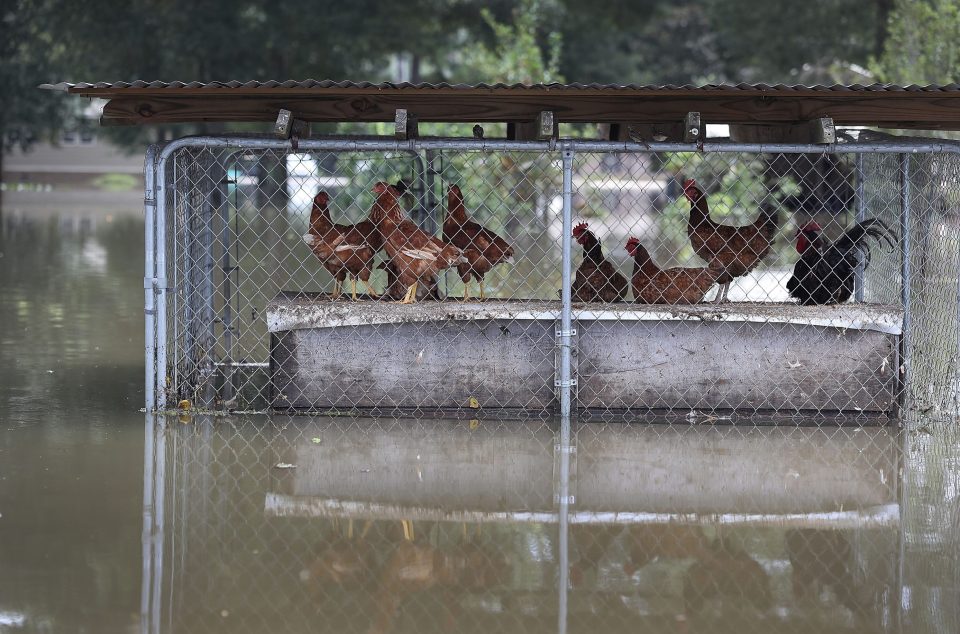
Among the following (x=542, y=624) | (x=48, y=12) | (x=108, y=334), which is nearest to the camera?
(x=542, y=624)

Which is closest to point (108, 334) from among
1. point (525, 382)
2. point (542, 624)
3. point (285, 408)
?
point (285, 408)

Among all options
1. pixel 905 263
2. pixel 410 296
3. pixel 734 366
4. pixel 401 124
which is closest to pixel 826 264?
pixel 905 263

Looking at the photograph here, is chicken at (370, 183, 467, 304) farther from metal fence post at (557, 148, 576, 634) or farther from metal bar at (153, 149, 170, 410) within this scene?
metal bar at (153, 149, 170, 410)

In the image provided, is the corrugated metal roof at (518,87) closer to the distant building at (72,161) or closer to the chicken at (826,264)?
the chicken at (826,264)

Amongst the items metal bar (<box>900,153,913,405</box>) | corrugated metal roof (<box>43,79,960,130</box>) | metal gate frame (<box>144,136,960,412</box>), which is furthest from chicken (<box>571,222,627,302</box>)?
metal bar (<box>900,153,913,405</box>)

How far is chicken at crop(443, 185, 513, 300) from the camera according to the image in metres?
8.55

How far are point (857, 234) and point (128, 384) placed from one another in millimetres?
5537

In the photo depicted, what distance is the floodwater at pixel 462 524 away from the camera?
15.4 ft

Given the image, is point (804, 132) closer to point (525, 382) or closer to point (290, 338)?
Answer: point (525, 382)

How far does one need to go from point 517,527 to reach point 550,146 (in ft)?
9.25

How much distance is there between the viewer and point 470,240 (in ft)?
28.2

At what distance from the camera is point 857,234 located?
27.9 feet

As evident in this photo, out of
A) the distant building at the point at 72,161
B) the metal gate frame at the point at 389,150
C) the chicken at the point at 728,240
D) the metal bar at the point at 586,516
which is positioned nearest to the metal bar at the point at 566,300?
the metal gate frame at the point at 389,150

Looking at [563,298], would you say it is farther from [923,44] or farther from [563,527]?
[923,44]
